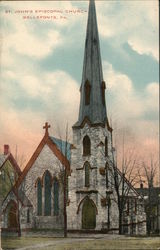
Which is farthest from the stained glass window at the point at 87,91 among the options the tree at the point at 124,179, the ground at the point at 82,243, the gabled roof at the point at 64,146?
the ground at the point at 82,243

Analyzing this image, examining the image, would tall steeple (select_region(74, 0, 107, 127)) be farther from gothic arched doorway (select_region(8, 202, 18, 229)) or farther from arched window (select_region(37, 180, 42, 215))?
gothic arched doorway (select_region(8, 202, 18, 229))

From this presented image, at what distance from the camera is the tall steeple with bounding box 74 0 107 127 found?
33.8 ft

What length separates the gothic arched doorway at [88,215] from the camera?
468 inches

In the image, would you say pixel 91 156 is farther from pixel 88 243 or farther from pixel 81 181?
pixel 88 243

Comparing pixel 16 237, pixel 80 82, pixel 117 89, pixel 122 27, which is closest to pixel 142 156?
pixel 117 89

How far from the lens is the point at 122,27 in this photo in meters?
9.91

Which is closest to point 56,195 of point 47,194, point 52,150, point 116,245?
point 47,194

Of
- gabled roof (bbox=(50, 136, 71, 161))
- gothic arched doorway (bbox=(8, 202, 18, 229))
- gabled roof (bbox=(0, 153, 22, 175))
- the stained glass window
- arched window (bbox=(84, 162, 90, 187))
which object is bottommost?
gothic arched doorway (bbox=(8, 202, 18, 229))

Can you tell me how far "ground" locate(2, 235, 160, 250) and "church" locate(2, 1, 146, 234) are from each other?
2.46ft

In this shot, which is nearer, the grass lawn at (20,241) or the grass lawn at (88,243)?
the grass lawn at (88,243)

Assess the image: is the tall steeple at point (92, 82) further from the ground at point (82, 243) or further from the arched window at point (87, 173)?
the ground at point (82, 243)

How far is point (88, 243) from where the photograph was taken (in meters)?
10.1

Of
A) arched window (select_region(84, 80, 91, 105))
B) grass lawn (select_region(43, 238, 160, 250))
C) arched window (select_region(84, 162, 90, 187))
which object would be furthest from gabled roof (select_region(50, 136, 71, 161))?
grass lawn (select_region(43, 238, 160, 250))

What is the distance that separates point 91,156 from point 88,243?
Answer: 11.2 feet
